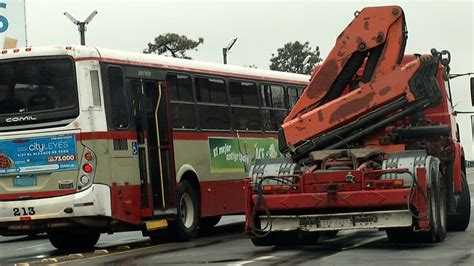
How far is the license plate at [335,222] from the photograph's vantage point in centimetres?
1248

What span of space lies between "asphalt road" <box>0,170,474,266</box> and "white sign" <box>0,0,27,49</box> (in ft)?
29.2

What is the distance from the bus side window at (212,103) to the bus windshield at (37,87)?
11.1 ft

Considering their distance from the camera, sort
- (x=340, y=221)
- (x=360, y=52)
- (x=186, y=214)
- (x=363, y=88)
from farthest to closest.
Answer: (x=186, y=214), (x=360, y=52), (x=363, y=88), (x=340, y=221)

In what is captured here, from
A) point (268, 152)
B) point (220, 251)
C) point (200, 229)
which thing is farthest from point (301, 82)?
point (220, 251)

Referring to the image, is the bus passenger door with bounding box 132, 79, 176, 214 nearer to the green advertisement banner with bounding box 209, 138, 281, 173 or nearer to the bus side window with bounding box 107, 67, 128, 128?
the bus side window with bounding box 107, 67, 128, 128

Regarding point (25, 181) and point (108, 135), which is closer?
point (25, 181)

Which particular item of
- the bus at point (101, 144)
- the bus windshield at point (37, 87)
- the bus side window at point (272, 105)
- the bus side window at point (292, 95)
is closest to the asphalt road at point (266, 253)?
the bus at point (101, 144)

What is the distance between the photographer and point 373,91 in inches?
530

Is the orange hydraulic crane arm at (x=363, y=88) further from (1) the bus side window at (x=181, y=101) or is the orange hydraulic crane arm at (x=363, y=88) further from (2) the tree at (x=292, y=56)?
(2) the tree at (x=292, y=56)

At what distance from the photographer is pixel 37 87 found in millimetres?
14375

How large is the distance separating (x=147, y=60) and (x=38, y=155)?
278 cm

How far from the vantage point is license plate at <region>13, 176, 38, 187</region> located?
14.2m

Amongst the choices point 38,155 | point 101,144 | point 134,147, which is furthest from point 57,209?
point 134,147

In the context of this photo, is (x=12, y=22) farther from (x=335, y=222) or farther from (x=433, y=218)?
(x=433, y=218)
